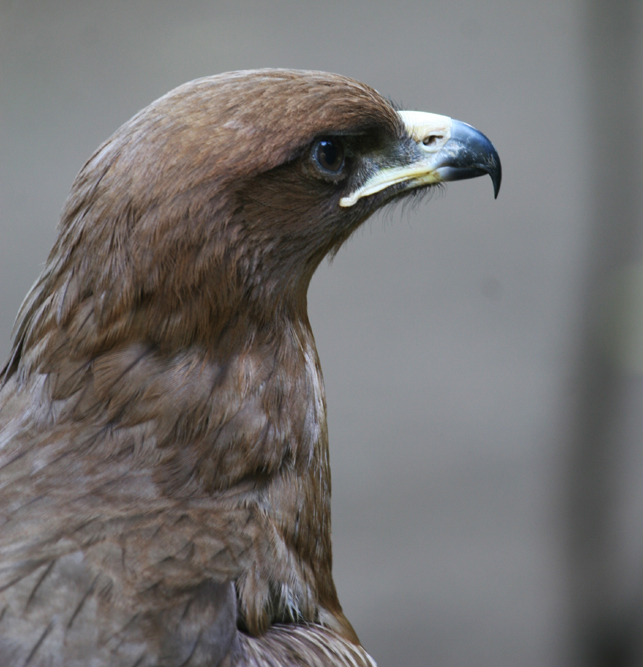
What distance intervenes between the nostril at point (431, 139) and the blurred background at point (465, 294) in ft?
6.56

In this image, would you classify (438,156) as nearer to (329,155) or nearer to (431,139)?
(431,139)

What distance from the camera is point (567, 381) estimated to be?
437 cm

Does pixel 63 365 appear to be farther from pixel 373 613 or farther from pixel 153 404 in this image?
pixel 373 613

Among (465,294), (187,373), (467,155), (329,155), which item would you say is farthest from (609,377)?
(187,373)

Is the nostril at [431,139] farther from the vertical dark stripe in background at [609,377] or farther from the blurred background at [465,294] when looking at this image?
the vertical dark stripe in background at [609,377]

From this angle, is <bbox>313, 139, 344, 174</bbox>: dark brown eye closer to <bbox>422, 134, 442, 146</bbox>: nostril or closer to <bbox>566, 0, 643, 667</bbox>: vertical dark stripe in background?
<bbox>422, 134, 442, 146</bbox>: nostril

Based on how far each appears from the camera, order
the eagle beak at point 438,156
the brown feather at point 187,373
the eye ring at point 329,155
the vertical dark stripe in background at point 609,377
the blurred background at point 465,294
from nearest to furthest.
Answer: the brown feather at point 187,373
the eye ring at point 329,155
the eagle beak at point 438,156
the blurred background at point 465,294
the vertical dark stripe in background at point 609,377

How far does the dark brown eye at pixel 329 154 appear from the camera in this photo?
176 cm

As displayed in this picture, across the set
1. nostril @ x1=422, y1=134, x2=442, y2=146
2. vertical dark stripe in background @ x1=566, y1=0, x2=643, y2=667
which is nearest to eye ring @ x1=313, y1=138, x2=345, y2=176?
nostril @ x1=422, y1=134, x2=442, y2=146

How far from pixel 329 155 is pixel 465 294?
2.56m

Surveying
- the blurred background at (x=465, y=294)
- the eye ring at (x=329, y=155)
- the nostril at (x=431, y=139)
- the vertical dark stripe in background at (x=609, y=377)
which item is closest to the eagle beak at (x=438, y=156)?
the nostril at (x=431, y=139)

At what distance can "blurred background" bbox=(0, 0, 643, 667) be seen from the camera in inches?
152

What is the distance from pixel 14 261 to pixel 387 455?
199cm

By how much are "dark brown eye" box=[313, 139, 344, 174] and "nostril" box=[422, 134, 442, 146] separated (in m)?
0.26
